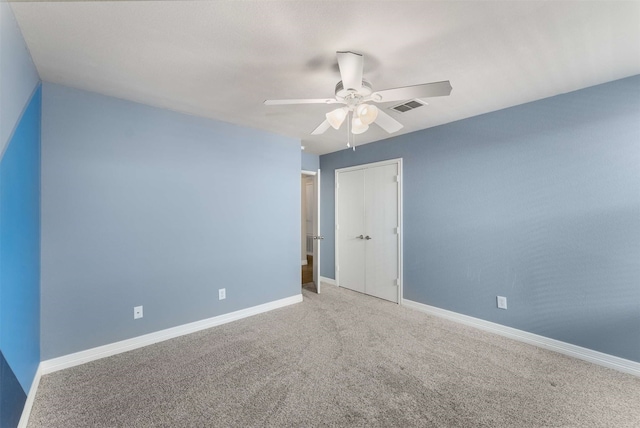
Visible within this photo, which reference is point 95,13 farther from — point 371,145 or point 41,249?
point 371,145

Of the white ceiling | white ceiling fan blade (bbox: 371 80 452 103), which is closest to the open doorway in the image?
the white ceiling

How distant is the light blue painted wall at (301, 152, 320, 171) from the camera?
15.6 ft

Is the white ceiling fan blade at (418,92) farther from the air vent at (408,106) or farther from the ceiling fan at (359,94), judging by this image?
the air vent at (408,106)

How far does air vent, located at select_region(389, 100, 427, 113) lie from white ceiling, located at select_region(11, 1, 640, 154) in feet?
1.03

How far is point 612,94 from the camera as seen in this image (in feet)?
7.40

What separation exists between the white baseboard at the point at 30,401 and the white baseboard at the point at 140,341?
104 millimetres

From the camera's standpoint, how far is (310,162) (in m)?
4.87

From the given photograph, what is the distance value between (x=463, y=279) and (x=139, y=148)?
12.6ft

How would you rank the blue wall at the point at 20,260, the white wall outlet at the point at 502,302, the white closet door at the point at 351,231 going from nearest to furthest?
the blue wall at the point at 20,260
the white wall outlet at the point at 502,302
the white closet door at the point at 351,231

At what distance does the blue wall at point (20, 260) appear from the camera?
145 centimetres

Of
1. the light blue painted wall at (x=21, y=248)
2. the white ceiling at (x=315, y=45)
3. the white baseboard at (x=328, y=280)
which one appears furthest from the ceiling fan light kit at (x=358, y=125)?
the white baseboard at (x=328, y=280)

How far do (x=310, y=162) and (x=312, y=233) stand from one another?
1871 mm

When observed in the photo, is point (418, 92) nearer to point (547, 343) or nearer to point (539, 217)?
point (539, 217)

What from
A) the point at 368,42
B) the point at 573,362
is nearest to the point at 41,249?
the point at 368,42
